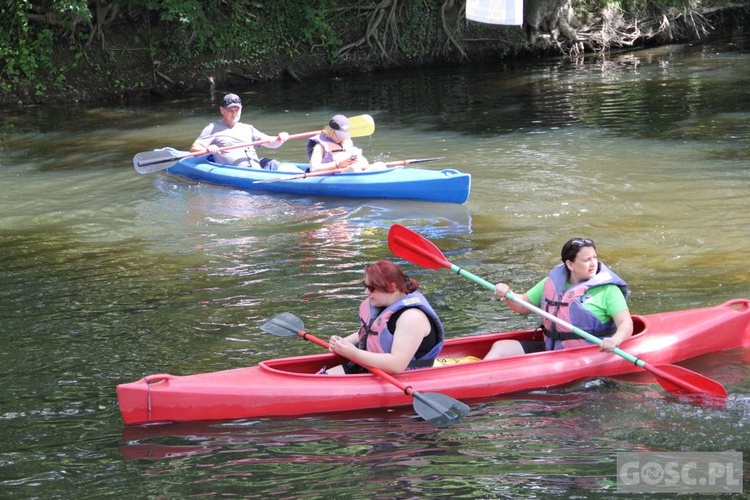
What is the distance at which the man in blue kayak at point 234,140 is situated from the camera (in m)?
10.4

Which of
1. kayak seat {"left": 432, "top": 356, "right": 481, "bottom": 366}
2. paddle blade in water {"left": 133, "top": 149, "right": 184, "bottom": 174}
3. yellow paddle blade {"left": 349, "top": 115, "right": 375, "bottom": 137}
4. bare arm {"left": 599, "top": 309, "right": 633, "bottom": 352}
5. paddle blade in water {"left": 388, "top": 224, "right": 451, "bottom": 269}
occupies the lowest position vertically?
kayak seat {"left": 432, "top": 356, "right": 481, "bottom": 366}

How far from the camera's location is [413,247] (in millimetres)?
5984

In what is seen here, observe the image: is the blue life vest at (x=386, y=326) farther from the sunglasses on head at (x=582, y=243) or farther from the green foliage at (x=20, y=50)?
the green foliage at (x=20, y=50)

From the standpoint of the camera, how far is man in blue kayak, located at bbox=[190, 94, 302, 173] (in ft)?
34.1

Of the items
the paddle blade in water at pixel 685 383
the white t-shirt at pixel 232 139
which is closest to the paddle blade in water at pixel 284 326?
the paddle blade in water at pixel 685 383

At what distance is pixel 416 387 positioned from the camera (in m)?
5.01

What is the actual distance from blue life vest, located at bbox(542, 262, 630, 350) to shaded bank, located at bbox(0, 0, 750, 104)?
504 inches

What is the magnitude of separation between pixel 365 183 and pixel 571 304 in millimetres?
4511

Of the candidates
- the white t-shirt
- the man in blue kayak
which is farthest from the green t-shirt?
the white t-shirt

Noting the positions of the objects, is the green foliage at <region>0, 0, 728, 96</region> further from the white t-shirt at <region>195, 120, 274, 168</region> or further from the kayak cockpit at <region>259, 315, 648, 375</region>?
the kayak cockpit at <region>259, 315, 648, 375</region>

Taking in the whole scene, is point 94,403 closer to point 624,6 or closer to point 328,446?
point 328,446

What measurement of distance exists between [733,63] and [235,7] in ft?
28.9

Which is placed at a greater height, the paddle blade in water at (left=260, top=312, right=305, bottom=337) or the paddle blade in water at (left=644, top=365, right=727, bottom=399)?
the paddle blade in water at (left=260, top=312, right=305, bottom=337)

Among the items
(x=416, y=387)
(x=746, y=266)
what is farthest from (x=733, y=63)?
(x=416, y=387)
